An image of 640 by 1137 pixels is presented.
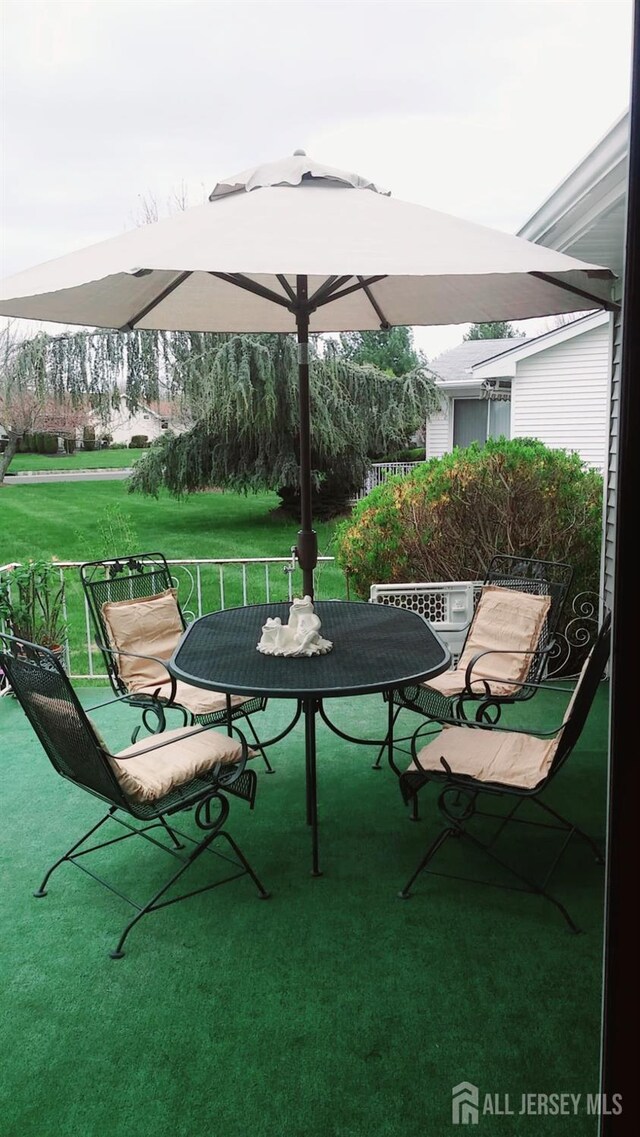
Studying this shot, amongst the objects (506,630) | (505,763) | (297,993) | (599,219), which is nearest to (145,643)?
(506,630)

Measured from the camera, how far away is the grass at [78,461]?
32.7 ft

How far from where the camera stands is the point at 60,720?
8.34 ft

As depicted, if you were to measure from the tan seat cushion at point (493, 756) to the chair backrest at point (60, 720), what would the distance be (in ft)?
3.56

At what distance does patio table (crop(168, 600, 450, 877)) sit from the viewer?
276 cm

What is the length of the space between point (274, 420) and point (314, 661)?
28.9ft

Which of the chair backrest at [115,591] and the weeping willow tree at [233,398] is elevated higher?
the weeping willow tree at [233,398]

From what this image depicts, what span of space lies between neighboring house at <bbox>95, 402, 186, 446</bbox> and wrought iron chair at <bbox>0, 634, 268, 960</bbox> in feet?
27.8

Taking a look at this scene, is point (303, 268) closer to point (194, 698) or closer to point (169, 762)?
point (169, 762)

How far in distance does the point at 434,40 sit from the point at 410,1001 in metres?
4.47

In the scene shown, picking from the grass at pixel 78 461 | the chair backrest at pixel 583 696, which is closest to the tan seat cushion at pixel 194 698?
the chair backrest at pixel 583 696

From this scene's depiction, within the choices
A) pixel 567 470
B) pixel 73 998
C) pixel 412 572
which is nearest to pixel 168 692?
pixel 73 998

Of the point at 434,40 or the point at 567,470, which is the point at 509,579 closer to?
the point at 567,470

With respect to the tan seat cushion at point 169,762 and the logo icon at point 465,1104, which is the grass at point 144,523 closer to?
the tan seat cushion at point 169,762

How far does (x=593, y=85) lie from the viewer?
1.13m
